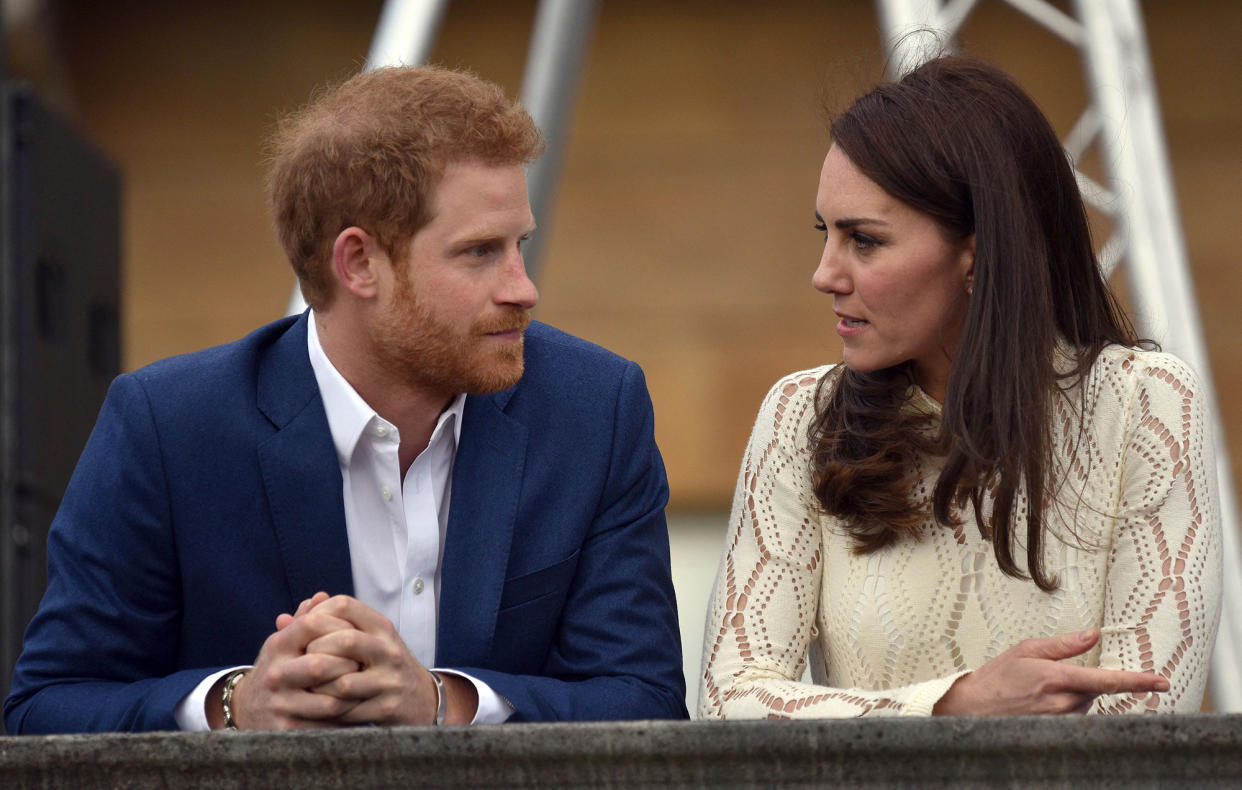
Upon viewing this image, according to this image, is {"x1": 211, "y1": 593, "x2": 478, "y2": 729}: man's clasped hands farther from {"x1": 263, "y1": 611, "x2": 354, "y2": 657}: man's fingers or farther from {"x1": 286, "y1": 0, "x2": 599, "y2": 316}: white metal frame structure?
{"x1": 286, "y1": 0, "x2": 599, "y2": 316}: white metal frame structure

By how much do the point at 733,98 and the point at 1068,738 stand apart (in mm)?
5229

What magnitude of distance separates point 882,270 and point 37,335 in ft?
6.94

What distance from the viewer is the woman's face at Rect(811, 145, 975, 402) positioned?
1.87 metres

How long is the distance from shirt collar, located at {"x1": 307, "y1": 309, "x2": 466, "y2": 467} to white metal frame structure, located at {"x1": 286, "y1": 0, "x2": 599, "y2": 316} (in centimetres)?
156

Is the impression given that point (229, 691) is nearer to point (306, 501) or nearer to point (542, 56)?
point (306, 501)

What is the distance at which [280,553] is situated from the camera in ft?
6.05

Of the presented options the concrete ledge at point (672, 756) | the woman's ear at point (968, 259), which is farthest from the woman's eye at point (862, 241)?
the concrete ledge at point (672, 756)

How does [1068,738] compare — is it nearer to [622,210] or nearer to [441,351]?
[441,351]

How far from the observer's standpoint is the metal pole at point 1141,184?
361 centimetres

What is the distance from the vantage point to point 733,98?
6.02 metres

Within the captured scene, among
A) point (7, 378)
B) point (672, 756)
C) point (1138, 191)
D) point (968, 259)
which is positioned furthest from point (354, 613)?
point (1138, 191)

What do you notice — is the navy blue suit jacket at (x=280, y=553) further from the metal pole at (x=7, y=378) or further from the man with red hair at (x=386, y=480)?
the metal pole at (x=7, y=378)

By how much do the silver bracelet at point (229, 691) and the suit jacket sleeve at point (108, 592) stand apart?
0.04m

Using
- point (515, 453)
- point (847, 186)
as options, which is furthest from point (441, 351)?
point (847, 186)
